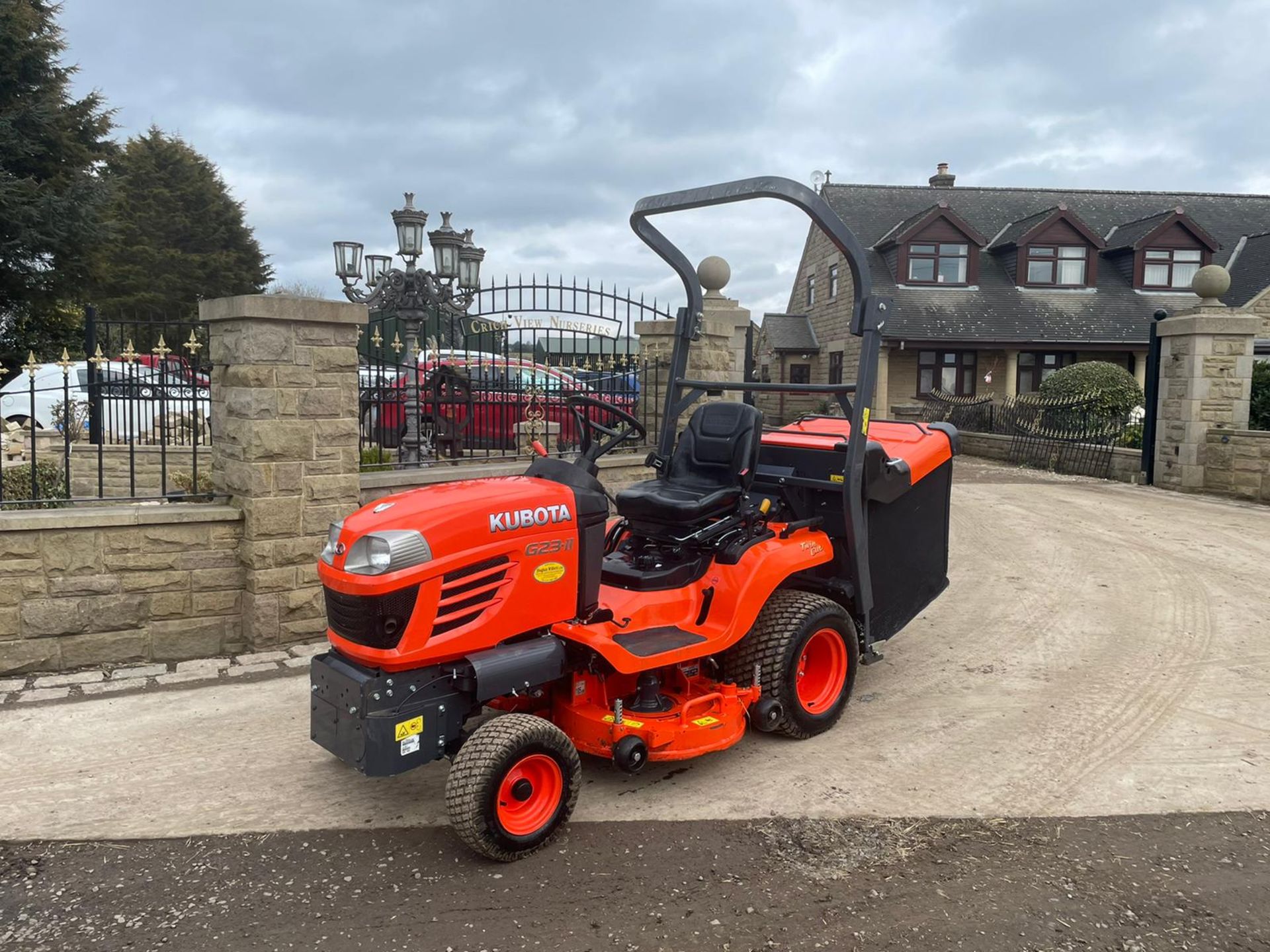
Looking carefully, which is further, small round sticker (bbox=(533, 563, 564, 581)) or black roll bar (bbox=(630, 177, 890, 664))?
black roll bar (bbox=(630, 177, 890, 664))

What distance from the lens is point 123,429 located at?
32.0 feet

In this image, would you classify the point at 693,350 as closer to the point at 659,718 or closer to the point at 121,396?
the point at 121,396

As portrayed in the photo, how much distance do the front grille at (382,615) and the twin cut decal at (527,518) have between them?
0.37 metres

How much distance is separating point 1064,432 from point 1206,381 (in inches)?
112

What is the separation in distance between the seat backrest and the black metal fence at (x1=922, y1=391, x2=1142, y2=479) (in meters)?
10.3

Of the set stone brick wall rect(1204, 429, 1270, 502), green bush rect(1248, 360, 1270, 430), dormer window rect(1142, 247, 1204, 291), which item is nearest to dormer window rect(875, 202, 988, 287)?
dormer window rect(1142, 247, 1204, 291)

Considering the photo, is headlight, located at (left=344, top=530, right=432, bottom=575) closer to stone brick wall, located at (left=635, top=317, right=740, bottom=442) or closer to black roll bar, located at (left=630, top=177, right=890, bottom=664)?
black roll bar, located at (left=630, top=177, right=890, bottom=664)

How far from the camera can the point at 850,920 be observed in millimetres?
2846

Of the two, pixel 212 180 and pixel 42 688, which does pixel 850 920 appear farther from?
pixel 212 180

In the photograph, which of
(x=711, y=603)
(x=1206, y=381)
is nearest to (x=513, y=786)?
(x=711, y=603)

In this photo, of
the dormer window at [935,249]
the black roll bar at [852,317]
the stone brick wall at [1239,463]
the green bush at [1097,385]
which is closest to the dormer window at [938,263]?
the dormer window at [935,249]

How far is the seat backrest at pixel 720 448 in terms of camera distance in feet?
13.9

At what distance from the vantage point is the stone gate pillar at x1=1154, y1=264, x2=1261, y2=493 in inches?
434

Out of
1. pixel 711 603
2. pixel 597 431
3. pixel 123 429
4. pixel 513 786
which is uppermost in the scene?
pixel 597 431
